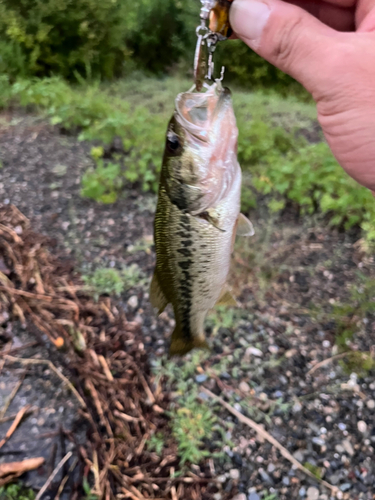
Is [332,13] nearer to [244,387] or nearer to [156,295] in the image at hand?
[156,295]

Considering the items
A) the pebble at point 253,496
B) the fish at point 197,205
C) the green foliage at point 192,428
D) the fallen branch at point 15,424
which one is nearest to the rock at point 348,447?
the pebble at point 253,496

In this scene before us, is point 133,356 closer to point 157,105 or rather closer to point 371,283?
point 371,283

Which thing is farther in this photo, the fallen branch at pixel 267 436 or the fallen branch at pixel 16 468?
the fallen branch at pixel 267 436

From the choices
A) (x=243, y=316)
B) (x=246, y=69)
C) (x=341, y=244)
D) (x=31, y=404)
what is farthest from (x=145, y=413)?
(x=246, y=69)

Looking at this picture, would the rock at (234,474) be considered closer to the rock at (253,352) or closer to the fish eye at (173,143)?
the rock at (253,352)

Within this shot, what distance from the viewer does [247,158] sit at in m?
3.37

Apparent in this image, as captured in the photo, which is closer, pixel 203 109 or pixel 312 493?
pixel 203 109

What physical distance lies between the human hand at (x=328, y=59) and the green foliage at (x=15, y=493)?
2018 mm

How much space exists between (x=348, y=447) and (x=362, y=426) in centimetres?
15

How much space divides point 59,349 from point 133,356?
449 mm

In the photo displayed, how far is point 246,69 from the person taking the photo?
19.3 ft

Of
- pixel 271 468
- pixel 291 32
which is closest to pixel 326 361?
pixel 271 468

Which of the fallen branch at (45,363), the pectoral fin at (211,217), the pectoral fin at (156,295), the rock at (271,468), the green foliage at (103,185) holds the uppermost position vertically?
the pectoral fin at (211,217)

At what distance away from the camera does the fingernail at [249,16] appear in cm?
106
